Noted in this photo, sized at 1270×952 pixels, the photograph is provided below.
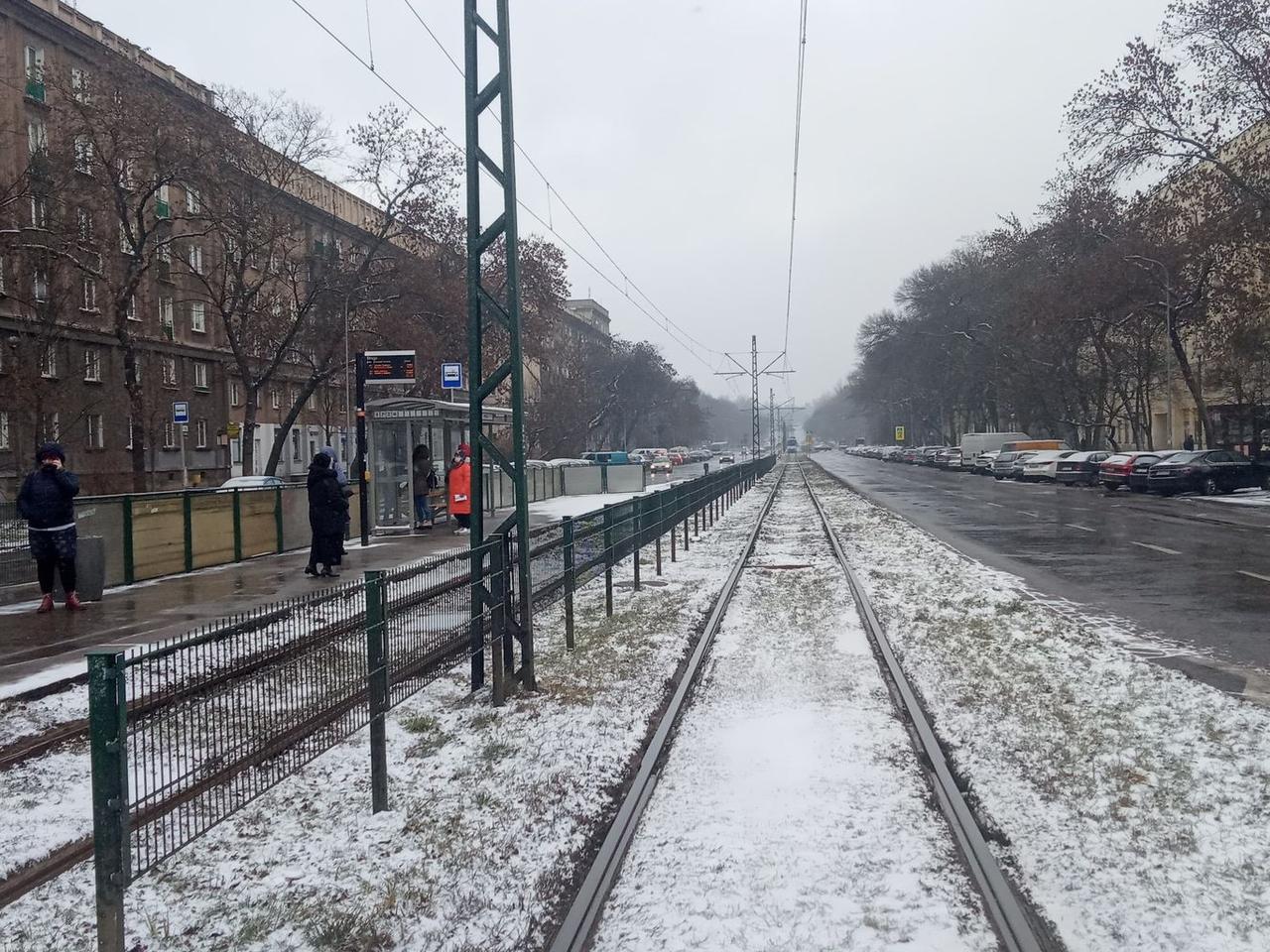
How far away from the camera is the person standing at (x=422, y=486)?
870 inches

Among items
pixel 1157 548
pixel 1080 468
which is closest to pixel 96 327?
pixel 1157 548

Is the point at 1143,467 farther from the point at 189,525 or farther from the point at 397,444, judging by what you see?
the point at 189,525

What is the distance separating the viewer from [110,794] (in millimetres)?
3551

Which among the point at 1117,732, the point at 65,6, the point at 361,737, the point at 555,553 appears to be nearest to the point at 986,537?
the point at 555,553

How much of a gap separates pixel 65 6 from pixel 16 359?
60.0ft

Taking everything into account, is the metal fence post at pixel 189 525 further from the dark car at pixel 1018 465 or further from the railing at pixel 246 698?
Answer: the dark car at pixel 1018 465

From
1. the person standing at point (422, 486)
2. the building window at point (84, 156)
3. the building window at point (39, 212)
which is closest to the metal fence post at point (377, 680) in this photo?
the person standing at point (422, 486)

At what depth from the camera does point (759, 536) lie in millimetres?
21812

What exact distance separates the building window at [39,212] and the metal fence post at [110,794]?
72.2ft

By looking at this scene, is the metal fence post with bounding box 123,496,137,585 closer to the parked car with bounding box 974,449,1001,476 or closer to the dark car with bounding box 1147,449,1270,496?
the dark car with bounding box 1147,449,1270,496

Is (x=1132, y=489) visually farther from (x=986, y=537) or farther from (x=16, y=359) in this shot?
(x=16, y=359)

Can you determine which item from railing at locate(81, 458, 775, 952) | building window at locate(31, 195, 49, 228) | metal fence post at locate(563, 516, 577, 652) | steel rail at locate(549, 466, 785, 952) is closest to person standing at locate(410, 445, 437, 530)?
building window at locate(31, 195, 49, 228)

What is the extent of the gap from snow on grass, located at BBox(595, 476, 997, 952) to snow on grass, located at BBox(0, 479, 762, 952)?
1.25 ft

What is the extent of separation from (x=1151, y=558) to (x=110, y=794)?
1535cm
